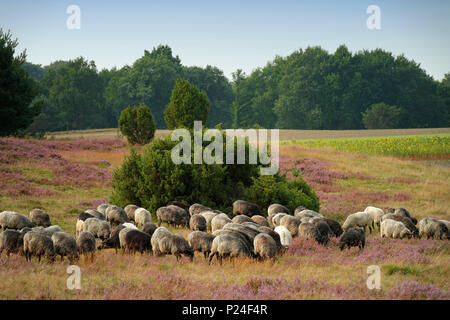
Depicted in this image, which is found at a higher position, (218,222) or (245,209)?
(218,222)

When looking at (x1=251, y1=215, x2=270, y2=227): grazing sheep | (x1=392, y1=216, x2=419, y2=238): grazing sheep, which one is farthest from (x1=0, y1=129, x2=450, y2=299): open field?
(x1=251, y1=215, x2=270, y2=227): grazing sheep

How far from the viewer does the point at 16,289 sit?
8109 mm

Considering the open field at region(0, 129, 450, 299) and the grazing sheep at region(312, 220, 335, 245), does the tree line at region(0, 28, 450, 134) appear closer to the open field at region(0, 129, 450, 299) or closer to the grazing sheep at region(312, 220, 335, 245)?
the open field at region(0, 129, 450, 299)

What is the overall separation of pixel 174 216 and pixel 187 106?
3665 cm

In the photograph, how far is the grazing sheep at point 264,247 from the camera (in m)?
11.3

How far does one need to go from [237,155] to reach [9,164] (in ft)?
54.7

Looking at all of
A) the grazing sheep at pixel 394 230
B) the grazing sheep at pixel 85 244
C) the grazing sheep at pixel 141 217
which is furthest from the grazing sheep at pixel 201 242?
the grazing sheep at pixel 394 230

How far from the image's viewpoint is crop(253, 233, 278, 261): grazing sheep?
1130 cm

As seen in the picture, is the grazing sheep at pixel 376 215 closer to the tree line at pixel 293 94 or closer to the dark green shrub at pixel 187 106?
the dark green shrub at pixel 187 106

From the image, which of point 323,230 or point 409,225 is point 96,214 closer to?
point 323,230

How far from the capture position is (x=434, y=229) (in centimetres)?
1503

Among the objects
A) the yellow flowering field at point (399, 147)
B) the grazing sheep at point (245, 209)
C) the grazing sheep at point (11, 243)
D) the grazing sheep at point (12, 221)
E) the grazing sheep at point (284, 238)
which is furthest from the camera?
the yellow flowering field at point (399, 147)

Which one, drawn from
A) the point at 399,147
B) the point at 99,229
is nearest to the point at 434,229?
the point at 99,229

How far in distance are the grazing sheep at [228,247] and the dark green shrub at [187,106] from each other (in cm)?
4004
